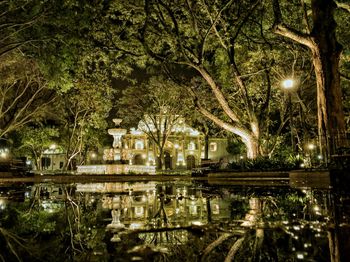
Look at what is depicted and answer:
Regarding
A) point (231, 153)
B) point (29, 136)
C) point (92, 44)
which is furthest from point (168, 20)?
point (231, 153)

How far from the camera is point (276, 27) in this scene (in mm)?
13445

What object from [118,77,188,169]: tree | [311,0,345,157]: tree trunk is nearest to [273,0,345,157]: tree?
[311,0,345,157]: tree trunk

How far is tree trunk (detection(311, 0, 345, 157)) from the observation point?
492 inches

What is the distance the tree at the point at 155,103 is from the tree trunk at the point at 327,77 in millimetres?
29340

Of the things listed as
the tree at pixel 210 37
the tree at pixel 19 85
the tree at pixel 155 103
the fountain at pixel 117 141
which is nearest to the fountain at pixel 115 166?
the fountain at pixel 117 141

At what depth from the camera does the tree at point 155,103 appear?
4314cm

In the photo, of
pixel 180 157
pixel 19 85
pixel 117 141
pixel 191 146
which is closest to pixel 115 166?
pixel 117 141

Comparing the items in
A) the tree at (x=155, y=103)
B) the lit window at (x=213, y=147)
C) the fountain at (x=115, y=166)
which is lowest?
the fountain at (x=115, y=166)

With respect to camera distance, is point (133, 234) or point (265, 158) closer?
point (133, 234)

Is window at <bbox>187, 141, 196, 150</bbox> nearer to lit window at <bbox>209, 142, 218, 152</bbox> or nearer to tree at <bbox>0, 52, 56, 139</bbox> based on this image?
lit window at <bbox>209, 142, 218, 152</bbox>

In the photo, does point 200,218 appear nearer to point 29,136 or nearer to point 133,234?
point 133,234

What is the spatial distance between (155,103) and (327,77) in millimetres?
32830

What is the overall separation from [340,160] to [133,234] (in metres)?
8.29

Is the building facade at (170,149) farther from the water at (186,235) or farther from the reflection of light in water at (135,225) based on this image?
the reflection of light in water at (135,225)
